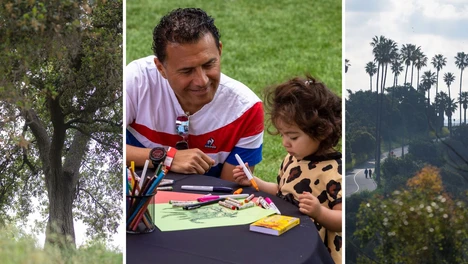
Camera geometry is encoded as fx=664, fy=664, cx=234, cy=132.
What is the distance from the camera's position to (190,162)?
111 inches

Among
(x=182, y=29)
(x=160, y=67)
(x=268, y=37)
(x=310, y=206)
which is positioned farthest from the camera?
(x=268, y=37)

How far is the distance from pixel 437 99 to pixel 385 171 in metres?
0.32

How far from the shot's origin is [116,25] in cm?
218

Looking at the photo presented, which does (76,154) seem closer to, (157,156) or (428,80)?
(157,156)

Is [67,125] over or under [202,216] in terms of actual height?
over

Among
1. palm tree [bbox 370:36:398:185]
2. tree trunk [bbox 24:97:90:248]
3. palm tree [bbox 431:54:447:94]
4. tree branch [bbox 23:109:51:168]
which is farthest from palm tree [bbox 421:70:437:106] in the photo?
tree branch [bbox 23:109:51:168]

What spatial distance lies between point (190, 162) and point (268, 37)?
3997 millimetres

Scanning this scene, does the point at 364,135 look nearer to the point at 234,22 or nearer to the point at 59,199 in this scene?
the point at 59,199

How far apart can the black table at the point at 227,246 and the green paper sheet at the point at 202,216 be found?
44 mm

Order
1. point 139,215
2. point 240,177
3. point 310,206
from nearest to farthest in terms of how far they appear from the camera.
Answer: point 139,215 < point 310,206 < point 240,177

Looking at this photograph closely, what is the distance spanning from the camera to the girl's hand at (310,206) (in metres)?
2.27

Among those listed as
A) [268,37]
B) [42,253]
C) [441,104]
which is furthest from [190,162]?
[268,37]

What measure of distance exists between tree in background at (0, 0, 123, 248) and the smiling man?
0.64 m

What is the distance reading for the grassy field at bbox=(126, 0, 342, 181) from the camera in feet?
19.1
